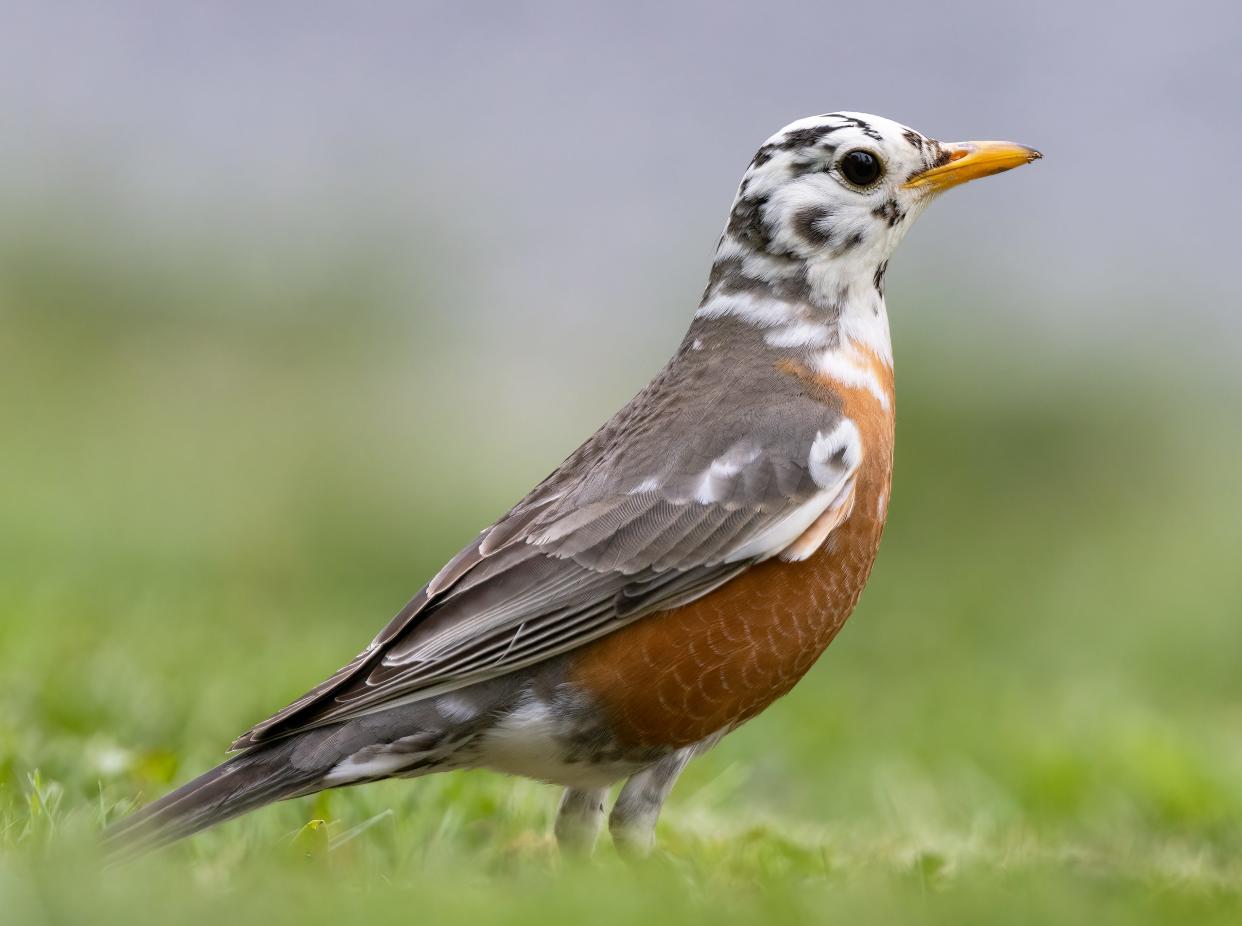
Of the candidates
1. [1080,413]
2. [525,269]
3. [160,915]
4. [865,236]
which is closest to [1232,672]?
[1080,413]

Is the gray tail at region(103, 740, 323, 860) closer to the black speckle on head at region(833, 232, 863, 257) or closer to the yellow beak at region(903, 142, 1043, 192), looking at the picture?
the black speckle on head at region(833, 232, 863, 257)

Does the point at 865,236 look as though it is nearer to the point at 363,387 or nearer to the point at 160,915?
the point at 160,915

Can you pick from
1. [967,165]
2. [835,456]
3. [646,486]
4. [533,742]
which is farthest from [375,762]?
[967,165]

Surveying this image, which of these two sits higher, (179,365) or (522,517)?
(522,517)

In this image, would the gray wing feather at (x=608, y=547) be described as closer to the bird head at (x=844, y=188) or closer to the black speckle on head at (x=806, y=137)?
the bird head at (x=844, y=188)

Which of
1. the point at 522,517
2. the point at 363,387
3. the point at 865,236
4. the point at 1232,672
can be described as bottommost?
the point at 1232,672

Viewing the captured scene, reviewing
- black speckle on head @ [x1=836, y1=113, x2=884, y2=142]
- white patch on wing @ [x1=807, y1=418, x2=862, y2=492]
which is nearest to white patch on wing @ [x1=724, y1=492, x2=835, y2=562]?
white patch on wing @ [x1=807, y1=418, x2=862, y2=492]
